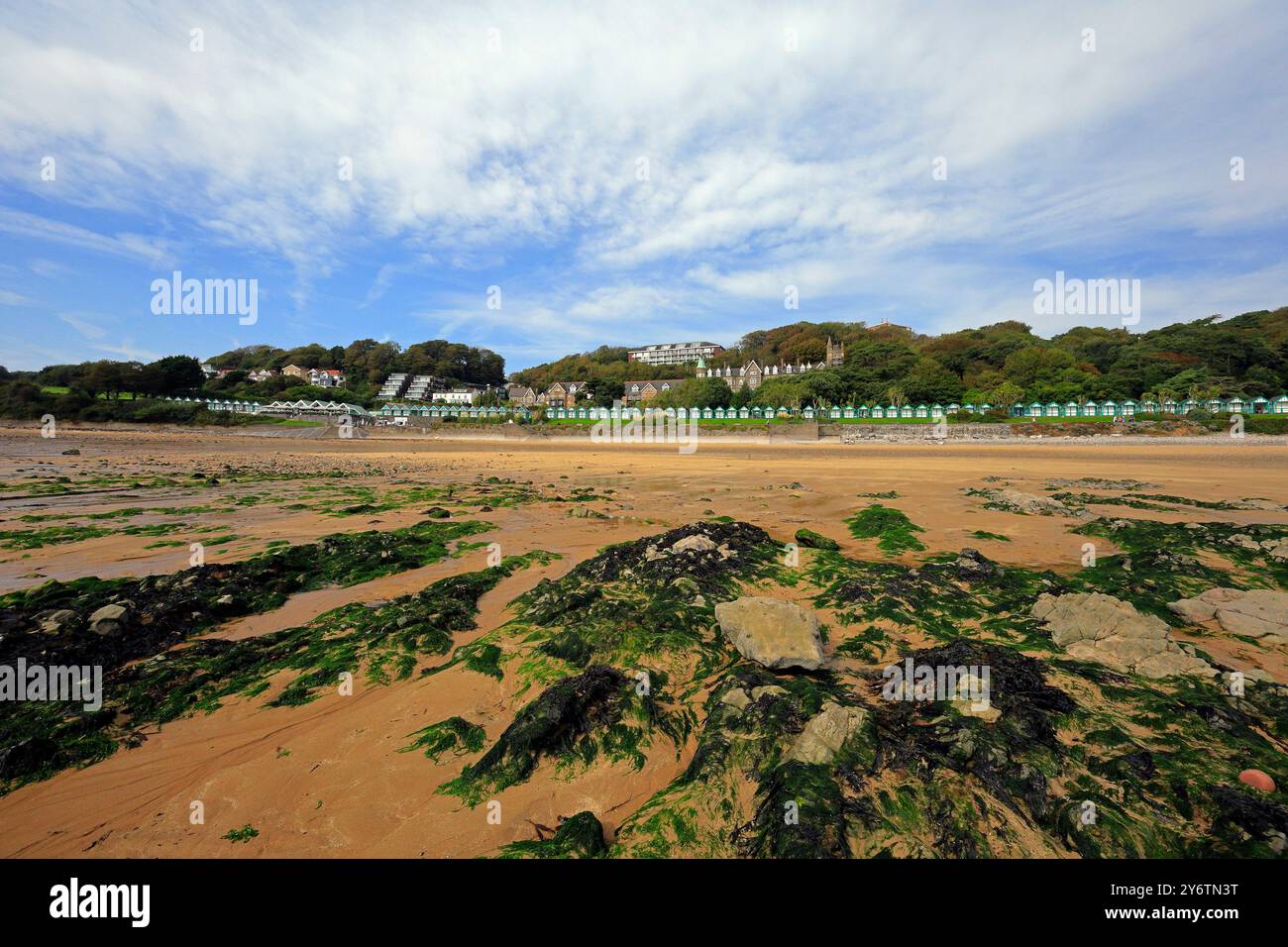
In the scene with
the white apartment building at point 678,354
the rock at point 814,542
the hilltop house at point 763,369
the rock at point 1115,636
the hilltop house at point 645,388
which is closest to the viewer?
the rock at point 1115,636

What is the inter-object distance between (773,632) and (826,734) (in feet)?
5.06

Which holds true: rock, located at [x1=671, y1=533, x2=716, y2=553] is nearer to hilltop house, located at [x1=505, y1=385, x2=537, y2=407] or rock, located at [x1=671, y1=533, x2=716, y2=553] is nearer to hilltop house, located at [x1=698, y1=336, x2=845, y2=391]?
hilltop house, located at [x1=698, y1=336, x2=845, y2=391]

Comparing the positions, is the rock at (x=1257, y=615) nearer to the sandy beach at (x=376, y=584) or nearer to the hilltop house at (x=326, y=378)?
the sandy beach at (x=376, y=584)

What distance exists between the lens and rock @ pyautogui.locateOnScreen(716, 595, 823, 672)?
4582mm

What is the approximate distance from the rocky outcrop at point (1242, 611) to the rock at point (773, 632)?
15.8 ft

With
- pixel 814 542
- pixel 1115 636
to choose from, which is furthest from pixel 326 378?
pixel 1115 636

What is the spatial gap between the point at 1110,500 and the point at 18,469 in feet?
144

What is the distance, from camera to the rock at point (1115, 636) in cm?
428

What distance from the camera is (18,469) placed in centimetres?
2300

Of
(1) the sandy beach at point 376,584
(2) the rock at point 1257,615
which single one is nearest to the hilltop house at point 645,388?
(1) the sandy beach at point 376,584

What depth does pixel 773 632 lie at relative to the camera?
15.9 feet

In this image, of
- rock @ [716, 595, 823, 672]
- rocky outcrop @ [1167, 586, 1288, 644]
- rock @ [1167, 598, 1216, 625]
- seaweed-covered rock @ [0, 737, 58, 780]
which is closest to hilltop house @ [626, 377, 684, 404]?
rocky outcrop @ [1167, 586, 1288, 644]
